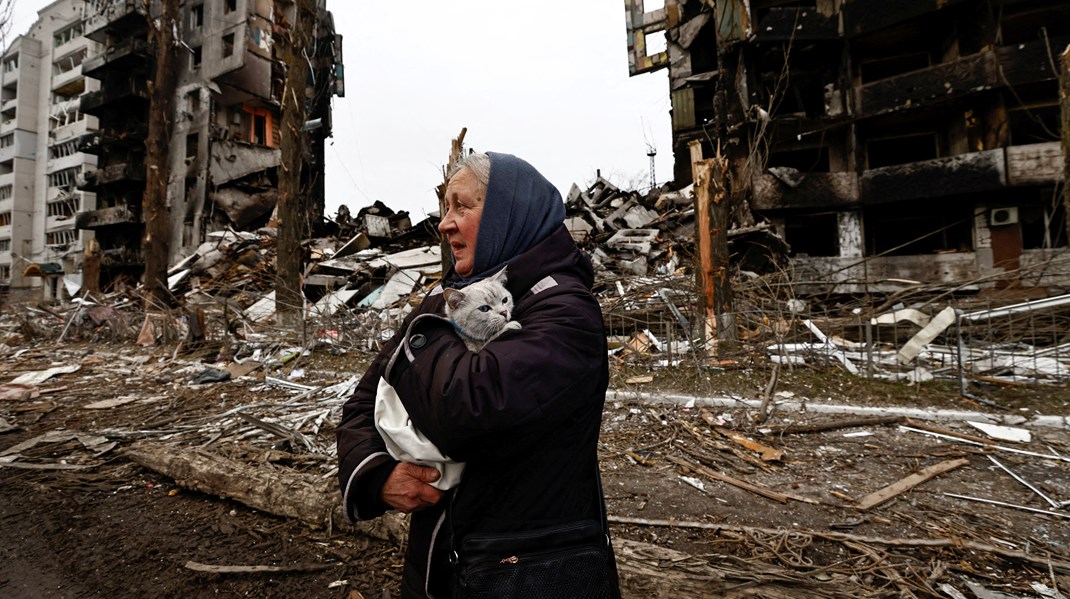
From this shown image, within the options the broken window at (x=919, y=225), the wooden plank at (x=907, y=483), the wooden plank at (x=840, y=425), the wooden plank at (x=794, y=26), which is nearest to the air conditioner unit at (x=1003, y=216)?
the broken window at (x=919, y=225)

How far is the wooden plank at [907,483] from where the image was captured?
3150 mm

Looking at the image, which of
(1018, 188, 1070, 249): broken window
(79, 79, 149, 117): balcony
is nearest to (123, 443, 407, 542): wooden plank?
(1018, 188, 1070, 249): broken window

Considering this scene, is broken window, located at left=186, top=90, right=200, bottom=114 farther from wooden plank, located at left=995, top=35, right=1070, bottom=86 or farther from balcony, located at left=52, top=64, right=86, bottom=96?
wooden plank, located at left=995, top=35, right=1070, bottom=86

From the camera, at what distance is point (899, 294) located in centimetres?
622

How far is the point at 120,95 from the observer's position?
3036cm

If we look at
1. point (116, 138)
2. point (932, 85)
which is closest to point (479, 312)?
point (932, 85)

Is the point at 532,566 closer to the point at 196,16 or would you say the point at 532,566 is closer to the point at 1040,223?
the point at 1040,223

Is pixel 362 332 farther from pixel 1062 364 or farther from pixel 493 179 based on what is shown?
pixel 1062 364

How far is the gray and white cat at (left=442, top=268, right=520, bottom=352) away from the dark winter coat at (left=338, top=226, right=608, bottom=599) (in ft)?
0.14

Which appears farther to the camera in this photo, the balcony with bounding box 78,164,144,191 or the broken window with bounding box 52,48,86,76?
Answer: the broken window with bounding box 52,48,86,76

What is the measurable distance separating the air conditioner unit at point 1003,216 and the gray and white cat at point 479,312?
23.8 meters

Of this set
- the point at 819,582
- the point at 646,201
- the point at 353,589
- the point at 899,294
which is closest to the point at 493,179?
the point at 353,589

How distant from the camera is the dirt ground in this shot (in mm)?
2375

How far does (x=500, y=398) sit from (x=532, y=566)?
454mm
